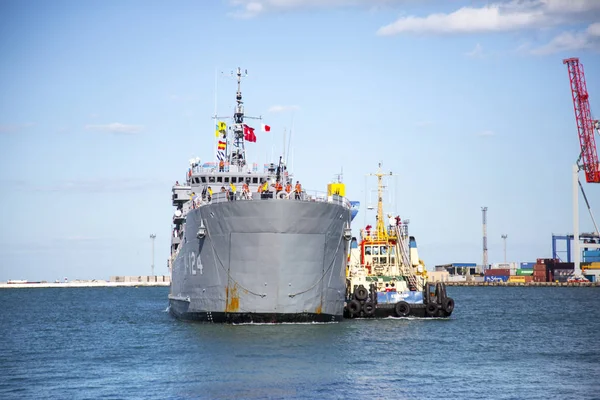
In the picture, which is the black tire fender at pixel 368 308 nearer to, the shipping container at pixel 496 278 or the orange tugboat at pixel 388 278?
the orange tugboat at pixel 388 278

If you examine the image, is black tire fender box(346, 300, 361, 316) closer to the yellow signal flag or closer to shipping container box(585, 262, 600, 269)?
the yellow signal flag

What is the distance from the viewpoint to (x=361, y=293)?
48.3 m

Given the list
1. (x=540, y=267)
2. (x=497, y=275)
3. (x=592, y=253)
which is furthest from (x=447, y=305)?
(x=497, y=275)

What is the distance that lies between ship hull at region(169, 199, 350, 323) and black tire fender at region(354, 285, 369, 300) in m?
9.84

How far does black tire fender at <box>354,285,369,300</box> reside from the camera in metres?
48.2

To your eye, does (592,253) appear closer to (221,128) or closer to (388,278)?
(388,278)

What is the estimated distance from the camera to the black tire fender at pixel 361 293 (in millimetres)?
48156

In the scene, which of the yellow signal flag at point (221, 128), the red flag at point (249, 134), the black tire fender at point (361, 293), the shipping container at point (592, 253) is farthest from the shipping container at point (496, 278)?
the red flag at point (249, 134)

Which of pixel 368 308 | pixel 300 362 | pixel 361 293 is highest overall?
pixel 361 293

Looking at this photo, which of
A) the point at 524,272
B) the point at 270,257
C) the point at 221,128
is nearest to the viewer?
the point at 270,257

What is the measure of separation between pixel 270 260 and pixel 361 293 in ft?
45.1

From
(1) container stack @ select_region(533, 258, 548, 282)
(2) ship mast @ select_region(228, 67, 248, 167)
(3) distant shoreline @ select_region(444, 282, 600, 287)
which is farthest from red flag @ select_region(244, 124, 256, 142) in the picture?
(1) container stack @ select_region(533, 258, 548, 282)

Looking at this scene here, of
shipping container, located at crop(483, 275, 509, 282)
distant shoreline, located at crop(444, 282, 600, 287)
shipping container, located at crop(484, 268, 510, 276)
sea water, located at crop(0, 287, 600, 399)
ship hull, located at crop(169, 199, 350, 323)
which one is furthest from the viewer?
shipping container, located at crop(484, 268, 510, 276)

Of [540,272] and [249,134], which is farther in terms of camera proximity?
[540,272]
